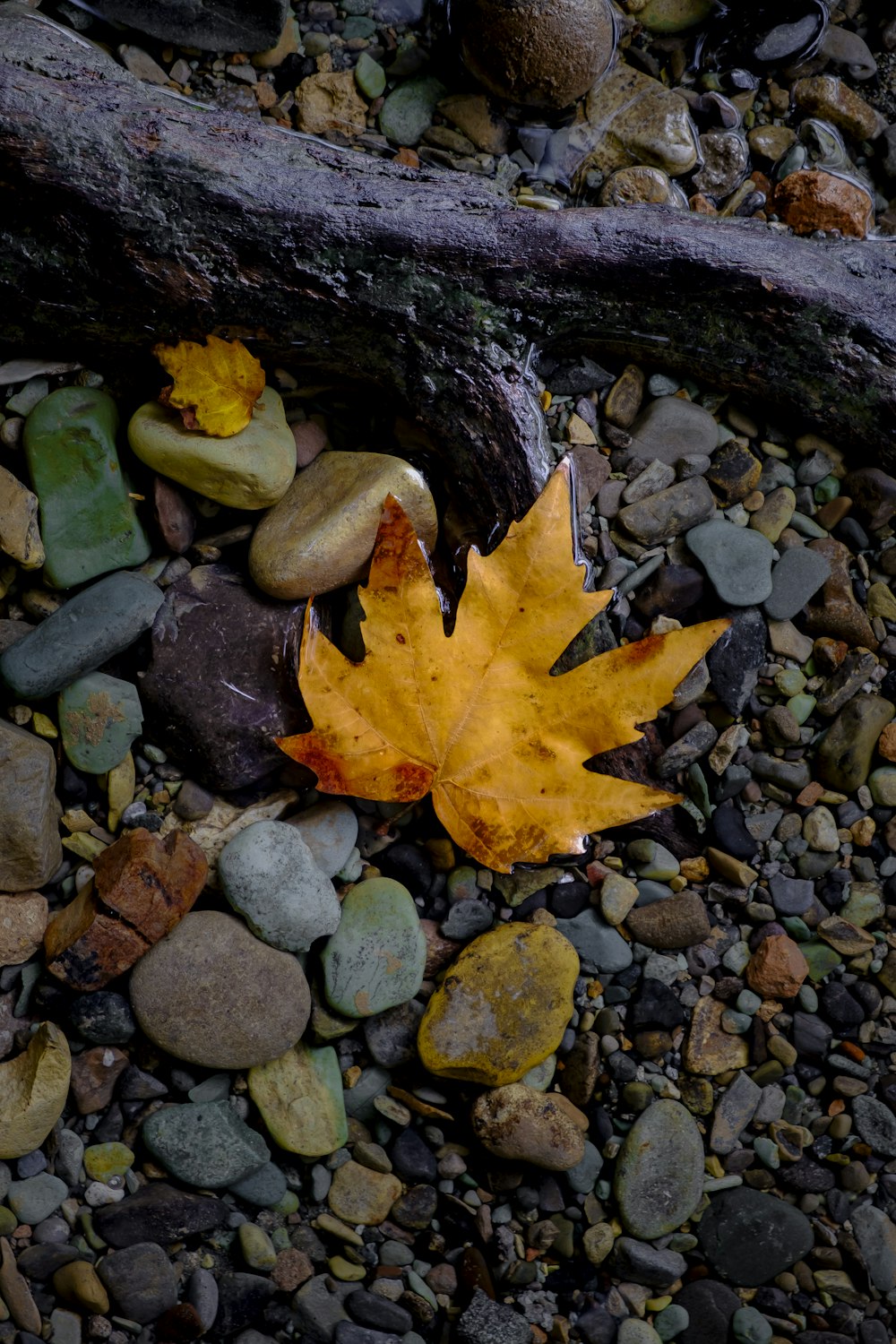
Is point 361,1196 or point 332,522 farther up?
point 332,522

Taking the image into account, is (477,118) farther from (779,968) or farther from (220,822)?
(779,968)

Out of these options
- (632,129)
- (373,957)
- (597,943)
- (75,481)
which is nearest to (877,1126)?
(597,943)

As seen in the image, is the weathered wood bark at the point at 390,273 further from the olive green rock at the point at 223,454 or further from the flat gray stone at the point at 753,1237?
the flat gray stone at the point at 753,1237

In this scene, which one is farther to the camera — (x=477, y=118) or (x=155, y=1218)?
(x=477, y=118)

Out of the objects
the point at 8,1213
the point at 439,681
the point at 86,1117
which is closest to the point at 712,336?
the point at 439,681

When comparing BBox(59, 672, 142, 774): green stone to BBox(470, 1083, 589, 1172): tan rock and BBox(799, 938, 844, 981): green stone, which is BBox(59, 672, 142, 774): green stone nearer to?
BBox(470, 1083, 589, 1172): tan rock

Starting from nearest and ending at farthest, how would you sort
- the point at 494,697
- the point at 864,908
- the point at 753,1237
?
1. the point at 494,697
2. the point at 753,1237
3. the point at 864,908
